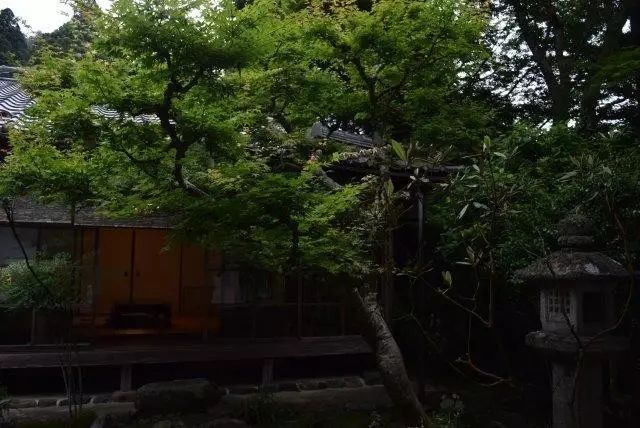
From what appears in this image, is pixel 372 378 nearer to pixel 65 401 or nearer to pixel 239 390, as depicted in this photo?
pixel 239 390

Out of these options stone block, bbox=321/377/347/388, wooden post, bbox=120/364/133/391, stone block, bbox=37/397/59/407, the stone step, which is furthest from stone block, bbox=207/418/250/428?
stone block, bbox=37/397/59/407

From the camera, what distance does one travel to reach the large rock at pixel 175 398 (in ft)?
31.2

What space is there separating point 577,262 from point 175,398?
23.4 ft

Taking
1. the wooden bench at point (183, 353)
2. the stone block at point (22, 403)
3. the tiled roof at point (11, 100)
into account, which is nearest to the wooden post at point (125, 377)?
the wooden bench at point (183, 353)

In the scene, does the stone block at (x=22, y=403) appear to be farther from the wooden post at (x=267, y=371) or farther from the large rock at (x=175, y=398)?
the wooden post at (x=267, y=371)

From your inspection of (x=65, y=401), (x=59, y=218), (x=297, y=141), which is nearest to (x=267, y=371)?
(x=65, y=401)

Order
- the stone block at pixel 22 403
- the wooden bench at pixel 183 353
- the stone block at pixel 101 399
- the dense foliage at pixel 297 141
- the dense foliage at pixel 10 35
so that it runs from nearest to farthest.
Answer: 1. the dense foliage at pixel 297 141
2. the stone block at pixel 22 403
3. the wooden bench at pixel 183 353
4. the stone block at pixel 101 399
5. the dense foliage at pixel 10 35

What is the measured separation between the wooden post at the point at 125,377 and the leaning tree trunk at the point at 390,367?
5.34 m

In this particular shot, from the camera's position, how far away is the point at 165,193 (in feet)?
24.0

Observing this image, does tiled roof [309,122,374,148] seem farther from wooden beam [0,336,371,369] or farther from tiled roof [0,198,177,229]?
wooden beam [0,336,371,369]

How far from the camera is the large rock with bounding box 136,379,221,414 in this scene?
9516 millimetres

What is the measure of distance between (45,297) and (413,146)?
7.13 metres

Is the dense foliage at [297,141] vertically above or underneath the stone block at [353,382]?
above

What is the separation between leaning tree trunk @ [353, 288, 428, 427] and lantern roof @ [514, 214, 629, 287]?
2577mm
